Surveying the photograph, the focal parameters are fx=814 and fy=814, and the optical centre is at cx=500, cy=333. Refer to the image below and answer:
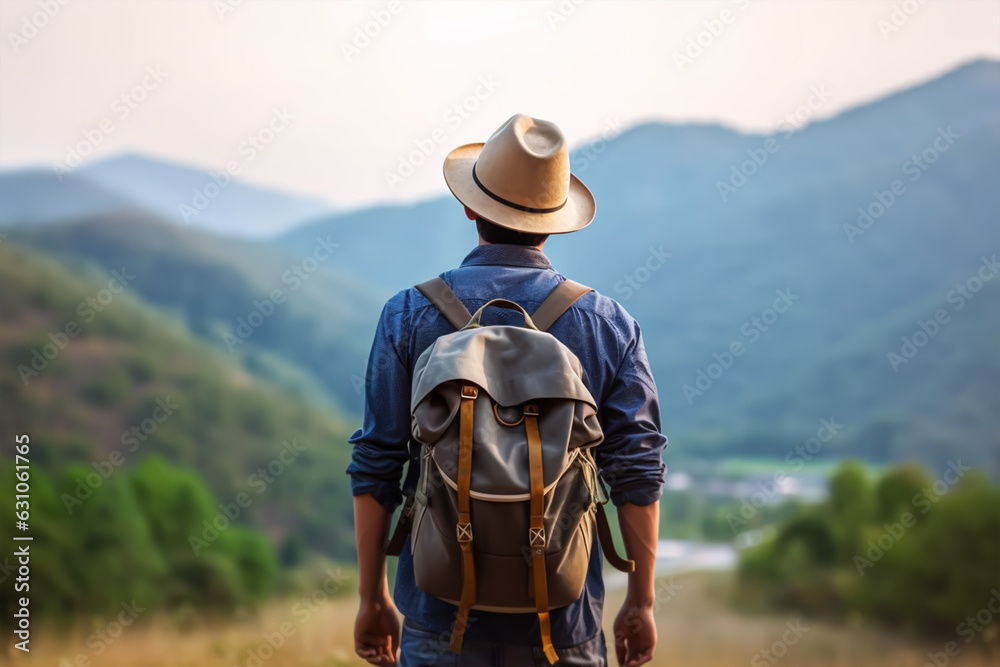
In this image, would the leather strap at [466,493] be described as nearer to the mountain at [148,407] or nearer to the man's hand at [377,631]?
A: the man's hand at [377,631]

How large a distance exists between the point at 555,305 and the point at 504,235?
0.16m

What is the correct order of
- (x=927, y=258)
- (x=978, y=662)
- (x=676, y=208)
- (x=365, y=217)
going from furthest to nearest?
1. (x=676, y=208)
2. (x=365, y=217)
3. (x=927, y=258)
4. (x=978, y=662)

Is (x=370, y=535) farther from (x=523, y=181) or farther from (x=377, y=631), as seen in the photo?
(x=523, y=181)

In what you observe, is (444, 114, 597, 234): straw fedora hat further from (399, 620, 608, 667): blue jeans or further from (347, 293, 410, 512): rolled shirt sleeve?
(399, 620, 608, 667): blue jeans

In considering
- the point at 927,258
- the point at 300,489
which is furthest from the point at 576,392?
the point at 927,258

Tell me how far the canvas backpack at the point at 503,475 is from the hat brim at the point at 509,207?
25 cm

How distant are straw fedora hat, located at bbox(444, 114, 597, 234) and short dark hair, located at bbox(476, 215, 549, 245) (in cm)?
2

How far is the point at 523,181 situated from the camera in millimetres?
1357

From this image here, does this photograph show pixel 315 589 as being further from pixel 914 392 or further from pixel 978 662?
pixel 914 392

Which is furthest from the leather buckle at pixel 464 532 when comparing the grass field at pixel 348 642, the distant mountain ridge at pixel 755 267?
the distant mountain ridge at pixel 755 267

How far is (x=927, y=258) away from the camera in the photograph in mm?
12164

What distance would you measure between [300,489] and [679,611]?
335 centimetres

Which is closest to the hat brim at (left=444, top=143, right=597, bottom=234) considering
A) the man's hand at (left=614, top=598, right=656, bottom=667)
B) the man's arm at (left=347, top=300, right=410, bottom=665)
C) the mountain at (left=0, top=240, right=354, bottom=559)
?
the man's arm at (left=347, top=300, right=410, bottom=665)

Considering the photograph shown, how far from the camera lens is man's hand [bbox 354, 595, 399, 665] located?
Answer: 136 cm
